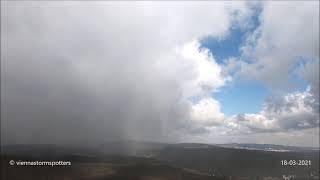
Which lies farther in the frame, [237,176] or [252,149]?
[252,149]

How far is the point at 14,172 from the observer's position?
10719cm

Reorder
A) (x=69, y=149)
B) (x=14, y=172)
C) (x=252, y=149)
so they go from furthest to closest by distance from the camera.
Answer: (x=252, y=149), (x=69, y=149), (x=14, y=172)

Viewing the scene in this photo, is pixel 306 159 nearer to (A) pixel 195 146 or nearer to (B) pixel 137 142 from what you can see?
(A) pixel 195 146

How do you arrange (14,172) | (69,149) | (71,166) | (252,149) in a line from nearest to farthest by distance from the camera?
(14,172) < (71,166) < (69,149) < (252,149)

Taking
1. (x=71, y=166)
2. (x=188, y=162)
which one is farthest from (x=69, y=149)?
(x=188, y=162)

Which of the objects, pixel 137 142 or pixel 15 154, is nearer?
pixel 15 154

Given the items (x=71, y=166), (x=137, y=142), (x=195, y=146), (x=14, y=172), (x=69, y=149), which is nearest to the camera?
(x=14, y=172)

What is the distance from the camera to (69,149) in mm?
129125

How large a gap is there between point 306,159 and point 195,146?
5838 cm

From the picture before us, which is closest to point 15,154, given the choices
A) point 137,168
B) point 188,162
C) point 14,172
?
point 14,172

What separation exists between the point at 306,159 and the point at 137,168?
86.7 m

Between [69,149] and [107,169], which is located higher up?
[69,149]

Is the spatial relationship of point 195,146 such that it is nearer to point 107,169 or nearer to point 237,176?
point 237,176

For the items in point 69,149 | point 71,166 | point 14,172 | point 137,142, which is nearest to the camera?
point 14,172
